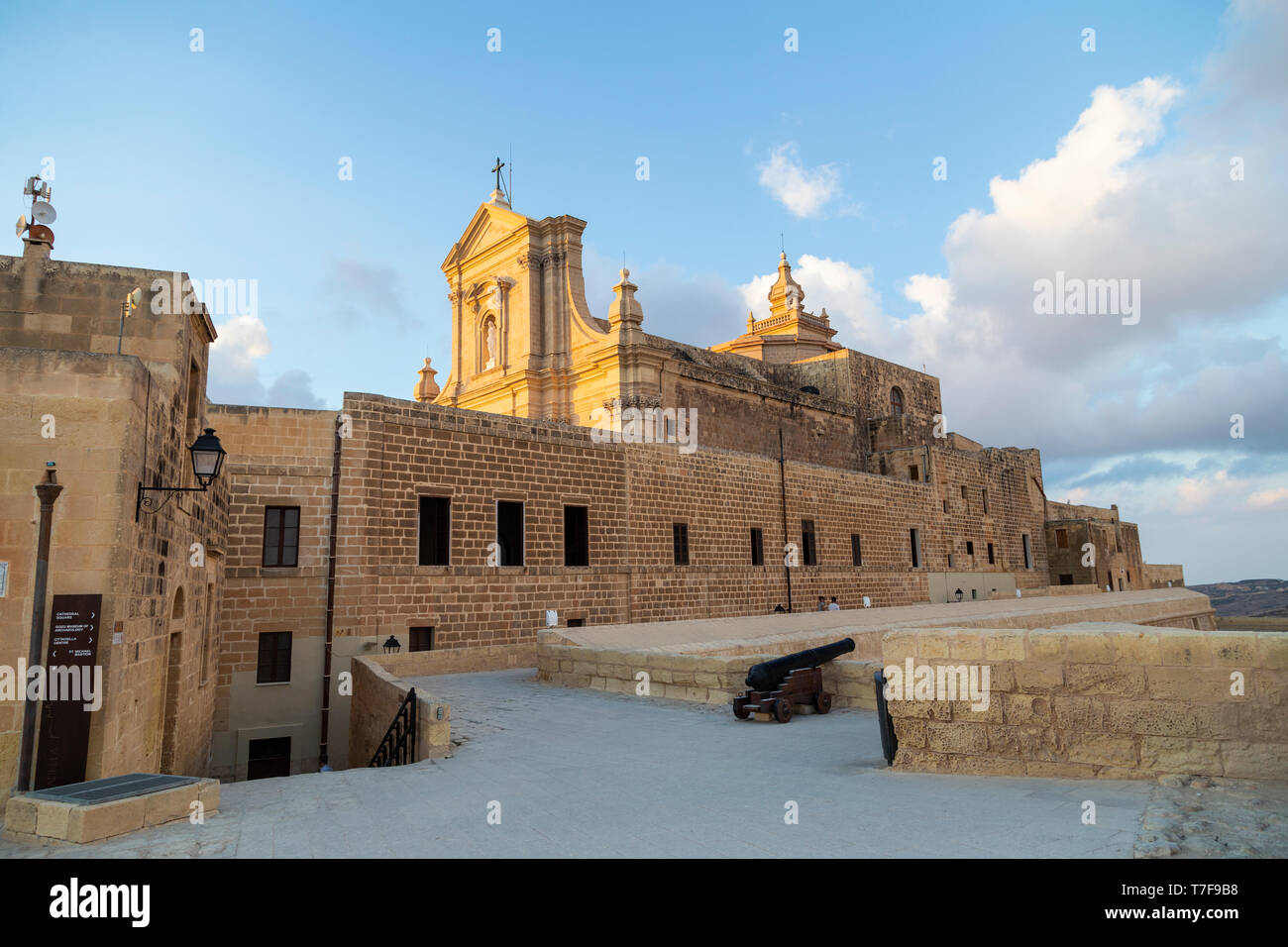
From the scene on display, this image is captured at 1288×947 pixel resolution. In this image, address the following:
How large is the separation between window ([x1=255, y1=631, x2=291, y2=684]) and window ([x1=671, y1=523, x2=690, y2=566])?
859 cm

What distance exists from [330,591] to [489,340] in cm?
1872

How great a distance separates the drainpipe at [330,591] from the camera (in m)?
13.0

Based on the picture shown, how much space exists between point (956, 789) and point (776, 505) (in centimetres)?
1656

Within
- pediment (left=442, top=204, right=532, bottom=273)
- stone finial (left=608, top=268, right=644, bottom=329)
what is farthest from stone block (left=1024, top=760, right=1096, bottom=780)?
pediment (left=442, top=204, right=532, bottom=273)

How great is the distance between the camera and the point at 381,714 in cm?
928

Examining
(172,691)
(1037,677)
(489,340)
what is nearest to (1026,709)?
(1037,677)

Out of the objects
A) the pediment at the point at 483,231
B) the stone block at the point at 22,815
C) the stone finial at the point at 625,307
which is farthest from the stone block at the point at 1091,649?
the pediment at the point at 483,231

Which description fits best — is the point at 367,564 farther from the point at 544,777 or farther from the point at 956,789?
the point at 956,789

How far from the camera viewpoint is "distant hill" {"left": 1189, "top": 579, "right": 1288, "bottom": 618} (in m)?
66.3

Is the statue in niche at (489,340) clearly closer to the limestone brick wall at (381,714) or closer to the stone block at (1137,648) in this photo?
the limestone brick wall at (381,714)

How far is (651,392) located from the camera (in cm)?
2478

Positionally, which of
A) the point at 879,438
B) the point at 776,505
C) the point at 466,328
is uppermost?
the point at 466,328

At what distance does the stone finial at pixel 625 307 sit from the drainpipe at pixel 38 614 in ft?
68.2
